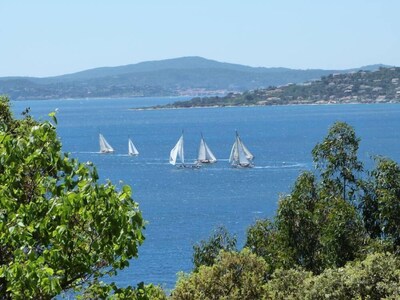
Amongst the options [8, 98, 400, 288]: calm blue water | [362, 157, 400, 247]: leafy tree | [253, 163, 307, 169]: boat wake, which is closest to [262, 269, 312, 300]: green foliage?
[362, 157, 400, 247]: leafy tree

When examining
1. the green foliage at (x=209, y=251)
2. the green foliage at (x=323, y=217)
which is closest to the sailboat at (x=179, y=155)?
the green foliage at (x=209, y=251)

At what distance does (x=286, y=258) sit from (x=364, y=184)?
240 cm

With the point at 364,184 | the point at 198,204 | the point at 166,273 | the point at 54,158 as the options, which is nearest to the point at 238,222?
the point at 198,204

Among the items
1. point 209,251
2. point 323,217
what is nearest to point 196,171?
point 209,251

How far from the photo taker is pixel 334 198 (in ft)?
61.7

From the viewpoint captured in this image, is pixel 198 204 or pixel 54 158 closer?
pixel 54 158

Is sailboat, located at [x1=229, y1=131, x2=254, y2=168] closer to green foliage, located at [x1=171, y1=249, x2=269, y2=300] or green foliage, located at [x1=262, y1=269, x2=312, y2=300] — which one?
green foliage, located at [x1=171, y1=249, x2=269, y2=300]

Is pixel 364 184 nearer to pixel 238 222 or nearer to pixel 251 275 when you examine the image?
pixel 251 275

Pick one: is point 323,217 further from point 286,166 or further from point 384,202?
point 286,166

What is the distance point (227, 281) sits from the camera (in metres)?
16.2

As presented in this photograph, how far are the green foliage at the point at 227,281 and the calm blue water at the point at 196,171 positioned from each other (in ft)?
12.3

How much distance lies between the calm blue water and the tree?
13.2ft

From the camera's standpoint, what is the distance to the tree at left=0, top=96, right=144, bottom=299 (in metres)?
6.64

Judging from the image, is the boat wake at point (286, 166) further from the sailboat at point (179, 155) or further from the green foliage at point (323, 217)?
the green foliage at point (323, 217)
